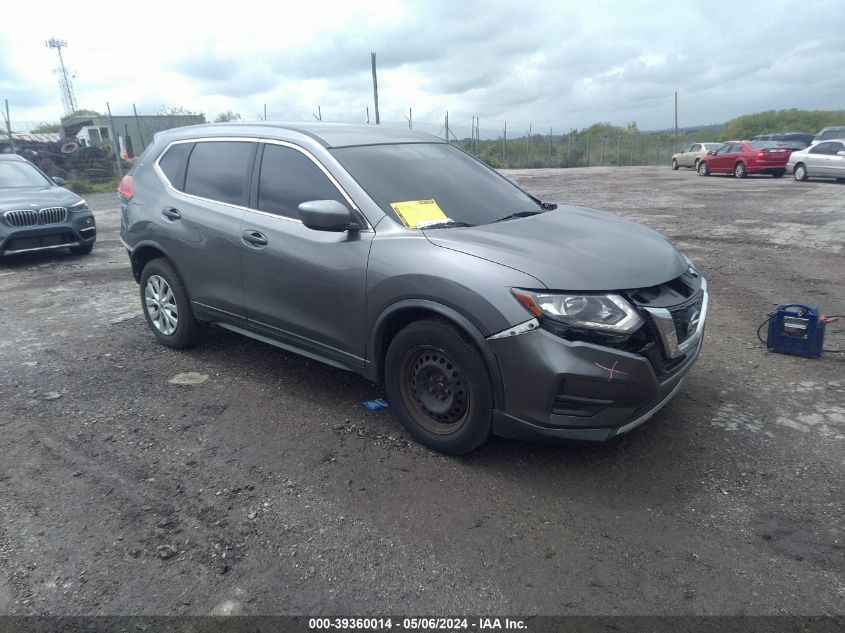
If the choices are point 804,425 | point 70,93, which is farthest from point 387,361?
point 70,93

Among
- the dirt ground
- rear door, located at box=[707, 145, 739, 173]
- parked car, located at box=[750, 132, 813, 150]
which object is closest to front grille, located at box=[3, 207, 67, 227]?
the dirt ground

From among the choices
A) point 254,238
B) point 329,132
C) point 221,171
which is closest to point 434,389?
point 254,238

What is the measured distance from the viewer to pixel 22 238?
9.16m

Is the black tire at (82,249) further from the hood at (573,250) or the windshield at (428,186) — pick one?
the hood at (573,250)

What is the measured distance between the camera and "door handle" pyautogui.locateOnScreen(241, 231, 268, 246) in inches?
170

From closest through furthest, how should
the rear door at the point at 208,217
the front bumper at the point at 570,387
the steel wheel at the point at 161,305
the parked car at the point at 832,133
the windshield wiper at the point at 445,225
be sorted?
the front bumper at the point at 570,387
the windshield wiper at the point at 445,225
the rear door at the point at 208,217
the steel wheel at the point at 161,305
the parked car at the point at 832,133

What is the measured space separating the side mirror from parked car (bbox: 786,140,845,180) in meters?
20.8

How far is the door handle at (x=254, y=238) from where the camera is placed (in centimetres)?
431

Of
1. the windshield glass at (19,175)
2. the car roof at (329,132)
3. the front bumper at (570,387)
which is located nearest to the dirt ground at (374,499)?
the front bumper at (570,387)

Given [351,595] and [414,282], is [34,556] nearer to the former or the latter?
[351,595]

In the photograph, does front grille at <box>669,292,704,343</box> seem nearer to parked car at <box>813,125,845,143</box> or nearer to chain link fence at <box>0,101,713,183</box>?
chain link fence at <box>0,101,713,183</box>

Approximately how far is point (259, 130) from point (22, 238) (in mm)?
6405

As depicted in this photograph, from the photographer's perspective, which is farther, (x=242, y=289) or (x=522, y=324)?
(x=242, y=289)

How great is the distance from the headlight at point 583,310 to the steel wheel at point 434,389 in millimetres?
555
